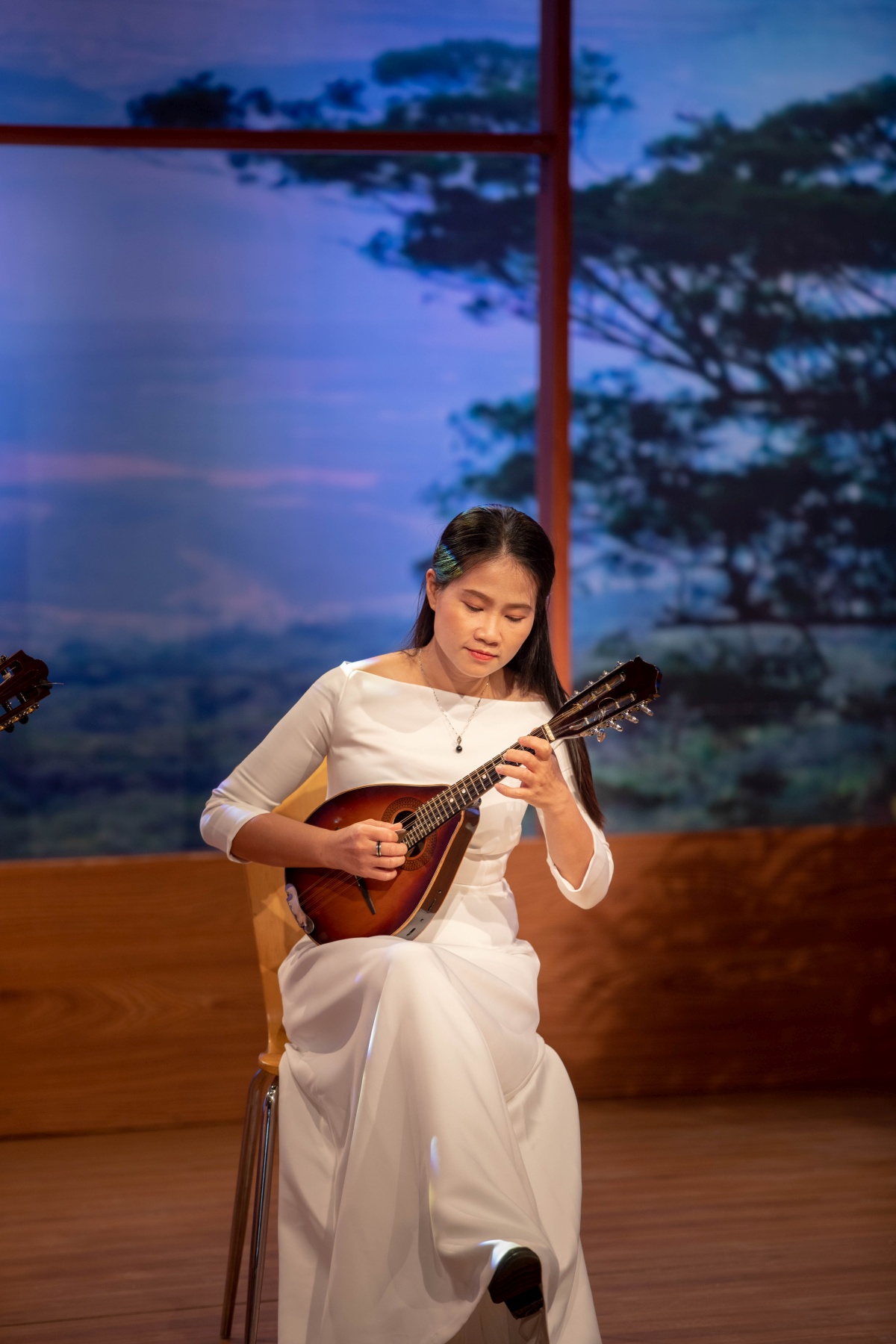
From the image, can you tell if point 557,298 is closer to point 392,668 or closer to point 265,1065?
point 392,668

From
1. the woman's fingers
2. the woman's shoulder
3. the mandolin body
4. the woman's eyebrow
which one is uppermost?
the woman's eyebrow

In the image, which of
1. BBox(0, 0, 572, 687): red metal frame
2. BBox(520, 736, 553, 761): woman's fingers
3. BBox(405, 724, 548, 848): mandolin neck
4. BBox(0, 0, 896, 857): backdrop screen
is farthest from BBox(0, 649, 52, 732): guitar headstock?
BBox(0, 0, 896, 857): backdrop screen

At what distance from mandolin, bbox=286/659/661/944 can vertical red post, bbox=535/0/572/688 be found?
1502mm

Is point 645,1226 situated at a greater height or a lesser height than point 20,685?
lesser

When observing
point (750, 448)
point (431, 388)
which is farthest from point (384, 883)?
point (750, 448)

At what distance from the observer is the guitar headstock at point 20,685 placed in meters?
1.76

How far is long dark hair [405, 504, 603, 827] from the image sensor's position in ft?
6.26

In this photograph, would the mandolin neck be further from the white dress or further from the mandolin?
the white dress

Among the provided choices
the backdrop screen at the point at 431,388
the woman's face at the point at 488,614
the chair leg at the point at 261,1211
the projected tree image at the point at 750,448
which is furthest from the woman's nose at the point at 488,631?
the projected tree image at the point at 750,448

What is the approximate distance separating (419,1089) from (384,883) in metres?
0.32

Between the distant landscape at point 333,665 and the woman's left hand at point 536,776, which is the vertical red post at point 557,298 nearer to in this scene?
the distant landscape at point 333,665

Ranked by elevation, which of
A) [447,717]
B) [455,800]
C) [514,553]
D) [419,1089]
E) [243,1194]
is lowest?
[243,1194]

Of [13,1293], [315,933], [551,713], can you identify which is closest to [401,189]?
Result: [551,713]

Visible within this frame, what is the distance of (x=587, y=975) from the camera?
10.5ft
